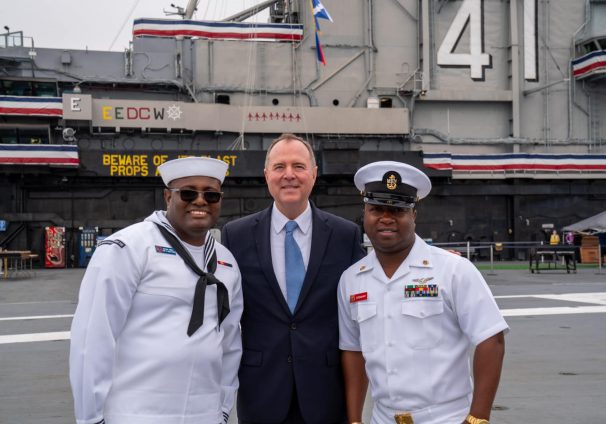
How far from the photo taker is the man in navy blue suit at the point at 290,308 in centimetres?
361

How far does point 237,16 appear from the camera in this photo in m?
32.8

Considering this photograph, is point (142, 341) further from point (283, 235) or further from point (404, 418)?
point (404, 418)

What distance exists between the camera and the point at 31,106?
26297 mm

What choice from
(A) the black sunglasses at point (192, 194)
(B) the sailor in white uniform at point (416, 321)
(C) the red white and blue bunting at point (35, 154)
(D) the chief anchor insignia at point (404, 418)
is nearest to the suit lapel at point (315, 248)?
(B) the sailor in white uniform at point (416, 321)

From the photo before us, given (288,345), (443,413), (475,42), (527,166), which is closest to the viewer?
(443,413)

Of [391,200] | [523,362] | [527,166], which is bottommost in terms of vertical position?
[523,362]

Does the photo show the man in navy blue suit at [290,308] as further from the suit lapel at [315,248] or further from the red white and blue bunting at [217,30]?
the red white and blue bunting at [217,30]

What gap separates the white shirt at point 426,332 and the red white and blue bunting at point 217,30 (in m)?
28.0

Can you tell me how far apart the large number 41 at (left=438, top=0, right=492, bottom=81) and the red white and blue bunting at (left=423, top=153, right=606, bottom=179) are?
5.00m

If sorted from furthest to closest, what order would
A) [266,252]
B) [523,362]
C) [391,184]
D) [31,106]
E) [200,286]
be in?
[31,106] → [523,362] → [266,252] → [391,184] → [200,286]

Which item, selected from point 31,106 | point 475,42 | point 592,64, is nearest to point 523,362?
point 31,106

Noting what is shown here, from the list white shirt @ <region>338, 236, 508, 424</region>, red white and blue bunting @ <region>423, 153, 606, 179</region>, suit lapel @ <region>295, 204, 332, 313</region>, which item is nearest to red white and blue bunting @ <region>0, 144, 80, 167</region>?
red white and blue bunting @ <region>423, 153, 606, 179</region>

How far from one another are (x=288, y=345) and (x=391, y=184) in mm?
1101

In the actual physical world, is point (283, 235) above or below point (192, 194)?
below
